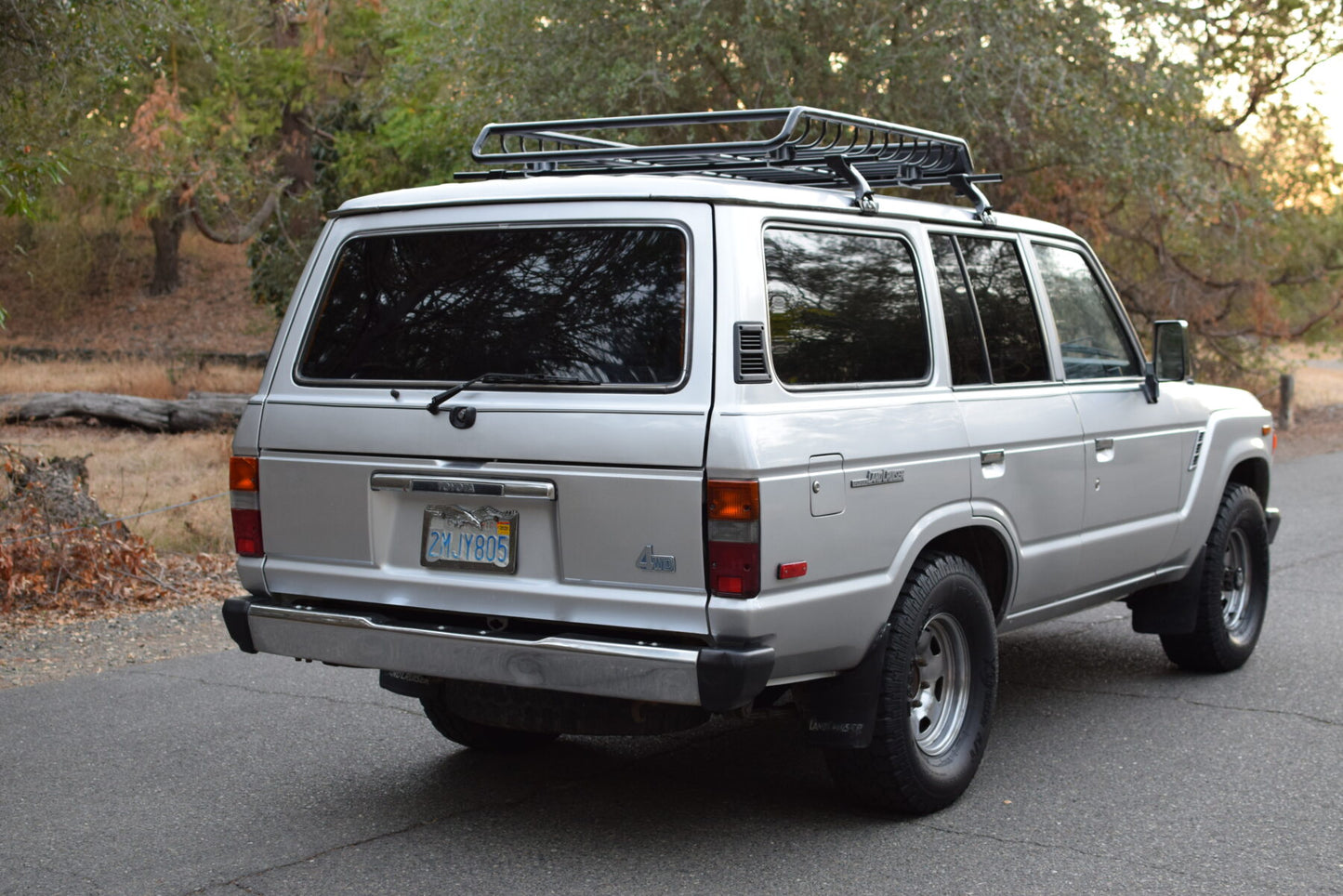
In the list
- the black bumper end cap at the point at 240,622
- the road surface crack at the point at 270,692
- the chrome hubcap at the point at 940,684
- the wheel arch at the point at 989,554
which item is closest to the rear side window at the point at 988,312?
the wheel arch at the point at 989,554

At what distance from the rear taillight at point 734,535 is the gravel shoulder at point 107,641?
13.7ft

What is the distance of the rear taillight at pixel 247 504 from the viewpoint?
15.2 feet

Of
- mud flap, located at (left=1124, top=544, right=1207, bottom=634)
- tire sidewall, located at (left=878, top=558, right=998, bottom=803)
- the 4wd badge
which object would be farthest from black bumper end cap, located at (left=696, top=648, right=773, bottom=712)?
mud flap, located at (left=1124, top=544, right=1207, bottom=634)

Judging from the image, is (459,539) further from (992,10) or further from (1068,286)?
(992,10)

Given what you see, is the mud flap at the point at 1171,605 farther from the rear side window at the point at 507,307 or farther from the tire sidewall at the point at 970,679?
the rear side window at the point at 507,307

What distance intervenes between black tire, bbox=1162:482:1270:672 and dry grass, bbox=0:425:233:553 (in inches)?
251

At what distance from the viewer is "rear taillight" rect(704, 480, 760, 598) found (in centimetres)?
388

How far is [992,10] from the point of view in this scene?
12.4 meters

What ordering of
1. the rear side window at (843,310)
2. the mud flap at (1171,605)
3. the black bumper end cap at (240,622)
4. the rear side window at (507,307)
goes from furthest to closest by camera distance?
1. the mud flap at (1171,605)
2. the black bumper end cap at (240,622)
3. the rear side window at (843,310)
4. the rear side window at (507,307)

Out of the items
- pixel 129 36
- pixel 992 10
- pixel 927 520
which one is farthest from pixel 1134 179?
pixel 927 520

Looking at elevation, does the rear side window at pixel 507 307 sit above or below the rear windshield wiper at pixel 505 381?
above

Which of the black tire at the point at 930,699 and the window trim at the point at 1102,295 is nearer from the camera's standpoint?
the black tire at the point at 930,699

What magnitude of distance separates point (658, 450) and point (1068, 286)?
2.64 metres

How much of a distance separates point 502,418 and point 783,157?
1.47 m
